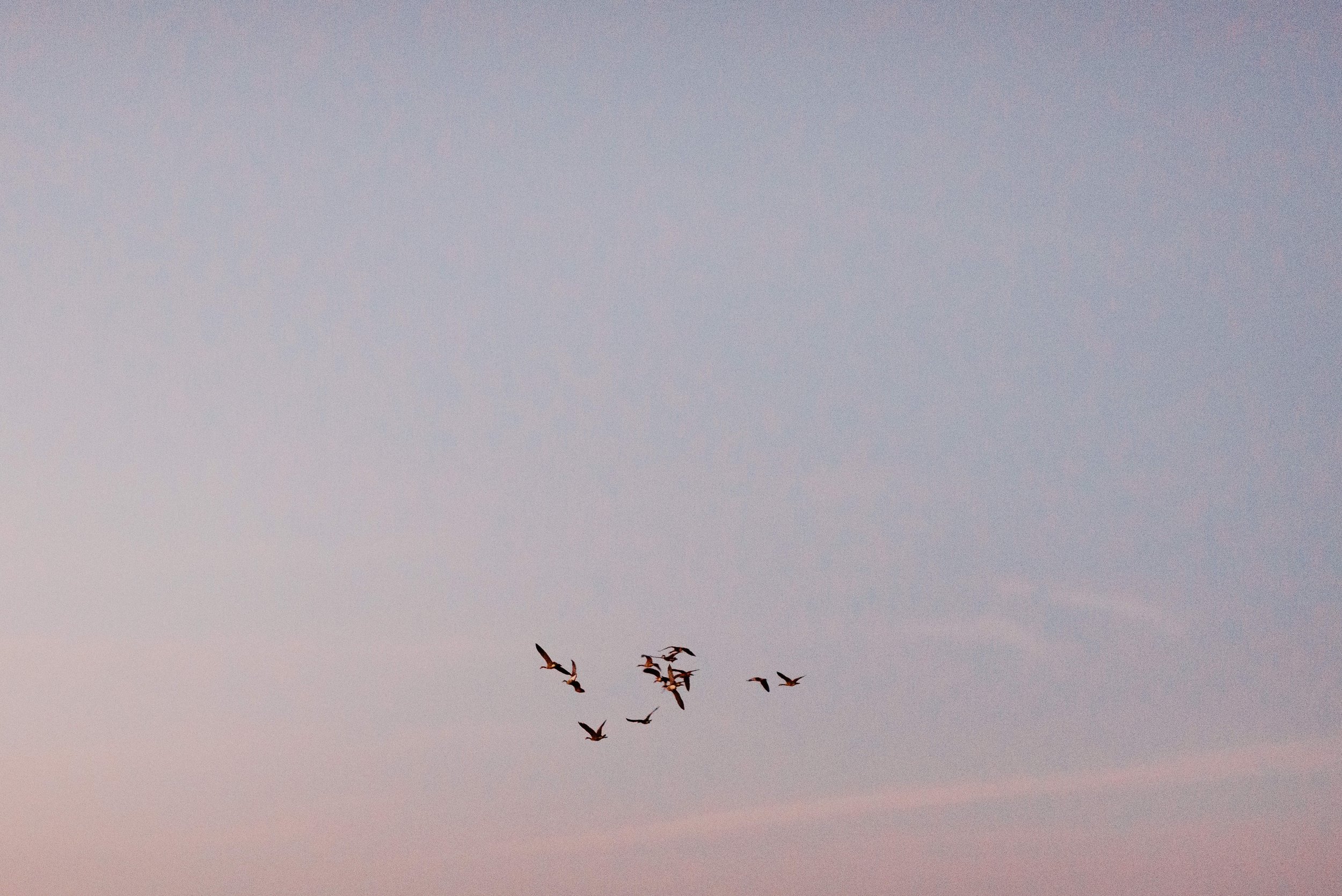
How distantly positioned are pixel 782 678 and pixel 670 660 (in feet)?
29.6

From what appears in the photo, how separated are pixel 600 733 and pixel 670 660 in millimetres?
6271

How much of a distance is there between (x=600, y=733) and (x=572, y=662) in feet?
17.8

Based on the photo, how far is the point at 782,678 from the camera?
92562mm

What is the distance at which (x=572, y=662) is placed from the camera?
281 feet

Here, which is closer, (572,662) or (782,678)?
(572,662)

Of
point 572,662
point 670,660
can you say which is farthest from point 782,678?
point 572,662

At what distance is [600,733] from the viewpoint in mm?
87875

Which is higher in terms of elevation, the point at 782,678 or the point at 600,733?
the point at 782,678

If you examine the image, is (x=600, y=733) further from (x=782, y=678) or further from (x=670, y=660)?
→ (x=782, y=678)

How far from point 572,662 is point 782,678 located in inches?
588

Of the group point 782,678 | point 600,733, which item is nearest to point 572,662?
point 600,733

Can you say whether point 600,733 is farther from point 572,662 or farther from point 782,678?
point 782,678

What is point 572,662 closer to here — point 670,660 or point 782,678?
point 670,660

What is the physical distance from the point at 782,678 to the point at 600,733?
Answer: 41.8 ft
